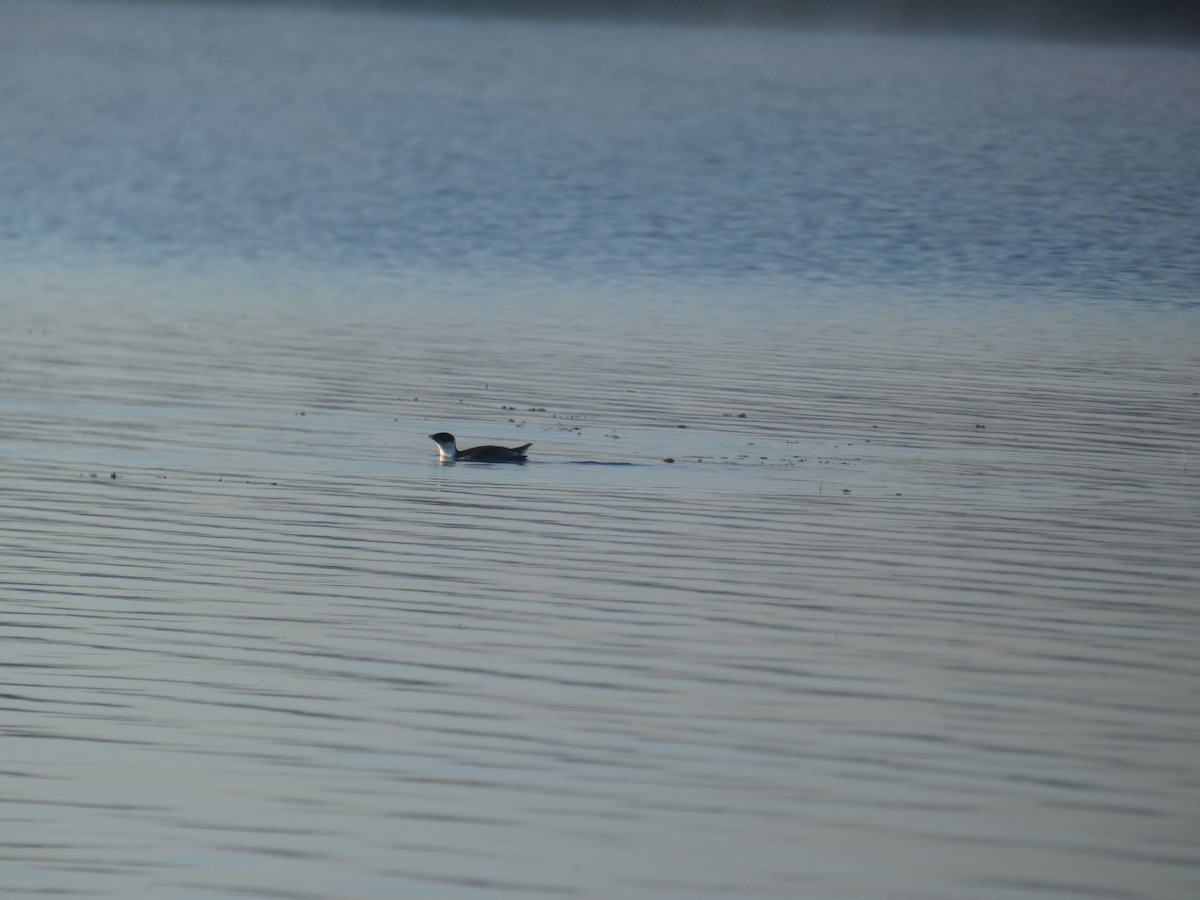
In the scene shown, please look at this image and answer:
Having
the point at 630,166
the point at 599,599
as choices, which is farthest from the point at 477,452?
the point at 630,166

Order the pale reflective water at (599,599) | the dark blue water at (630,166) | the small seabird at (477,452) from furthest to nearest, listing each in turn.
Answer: the dark blue water at (630,166)
the small seabird at (477,452)
the pale reflective water at (599,599)

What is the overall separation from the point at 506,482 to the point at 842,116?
4360cm

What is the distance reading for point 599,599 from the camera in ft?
41.2

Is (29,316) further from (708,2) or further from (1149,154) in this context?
(708,2)

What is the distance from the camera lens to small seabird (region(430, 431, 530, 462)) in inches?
663

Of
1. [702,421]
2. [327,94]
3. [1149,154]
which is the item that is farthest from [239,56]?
[702,421]

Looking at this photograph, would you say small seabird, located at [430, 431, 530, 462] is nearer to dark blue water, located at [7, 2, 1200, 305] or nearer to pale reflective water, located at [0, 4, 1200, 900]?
pale reflective water, located at [0, 4, 1200, 900]

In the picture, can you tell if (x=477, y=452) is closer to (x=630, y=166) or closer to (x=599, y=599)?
(x=599, y=599)

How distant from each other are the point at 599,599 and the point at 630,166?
36.2m

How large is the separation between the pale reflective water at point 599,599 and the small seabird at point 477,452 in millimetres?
289

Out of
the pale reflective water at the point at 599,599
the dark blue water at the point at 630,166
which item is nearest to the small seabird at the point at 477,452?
the pale reflective water at the point at 599,599

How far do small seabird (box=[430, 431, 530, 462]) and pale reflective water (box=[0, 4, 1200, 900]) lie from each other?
0.29 m

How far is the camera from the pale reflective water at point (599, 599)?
29.1ft

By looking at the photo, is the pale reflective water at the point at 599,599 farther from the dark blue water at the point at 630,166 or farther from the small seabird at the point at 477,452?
the dark blue water at the point at 630,166
